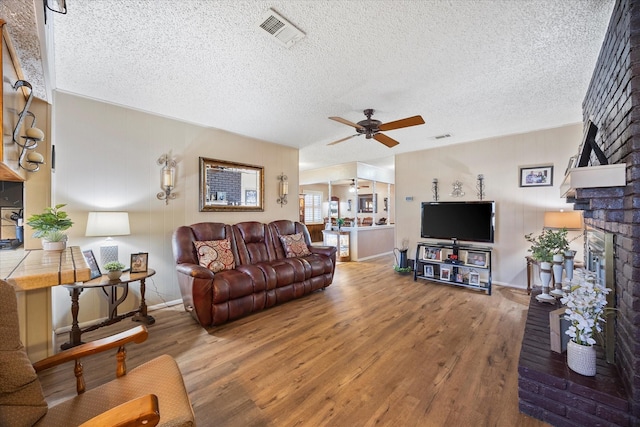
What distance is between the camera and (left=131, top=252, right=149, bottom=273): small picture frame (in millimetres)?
2900

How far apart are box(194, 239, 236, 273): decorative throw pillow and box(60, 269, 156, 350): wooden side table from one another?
567 millimetres

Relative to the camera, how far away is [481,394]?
1.83 metres

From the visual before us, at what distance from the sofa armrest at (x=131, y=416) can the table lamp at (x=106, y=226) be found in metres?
2.55

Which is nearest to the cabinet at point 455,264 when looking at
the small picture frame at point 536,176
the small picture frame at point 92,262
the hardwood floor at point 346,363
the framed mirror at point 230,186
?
the hardwood floor at point 346,363

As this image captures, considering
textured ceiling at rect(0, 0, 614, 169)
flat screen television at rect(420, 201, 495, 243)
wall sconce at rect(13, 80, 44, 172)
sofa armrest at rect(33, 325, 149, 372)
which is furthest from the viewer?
flat screen television at rect(420, 201, 495, 243)

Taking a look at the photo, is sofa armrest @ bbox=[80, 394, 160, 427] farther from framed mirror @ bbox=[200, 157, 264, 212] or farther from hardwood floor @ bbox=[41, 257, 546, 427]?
framed mirror @ bbox=[200, 157, 264, 212]

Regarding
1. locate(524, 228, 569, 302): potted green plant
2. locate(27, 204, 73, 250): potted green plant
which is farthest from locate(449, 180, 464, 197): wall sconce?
locate(27, 204, 73, 250): potted green plant

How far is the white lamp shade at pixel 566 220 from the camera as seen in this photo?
344cm

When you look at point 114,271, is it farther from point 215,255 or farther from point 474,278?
point 474,278

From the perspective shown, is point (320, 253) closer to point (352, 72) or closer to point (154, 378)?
point (352, 72)

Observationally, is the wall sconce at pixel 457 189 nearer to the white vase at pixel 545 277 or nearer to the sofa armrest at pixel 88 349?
the white vase at pixel 545 277

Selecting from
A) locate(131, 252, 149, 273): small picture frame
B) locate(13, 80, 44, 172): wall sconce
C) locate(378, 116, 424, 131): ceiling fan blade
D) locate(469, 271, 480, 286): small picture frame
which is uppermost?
locate(378, 116, 424, 131): ceiling fan blade

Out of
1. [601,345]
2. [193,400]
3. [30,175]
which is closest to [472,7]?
[601,345]

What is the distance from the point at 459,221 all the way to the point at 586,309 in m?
3.07
